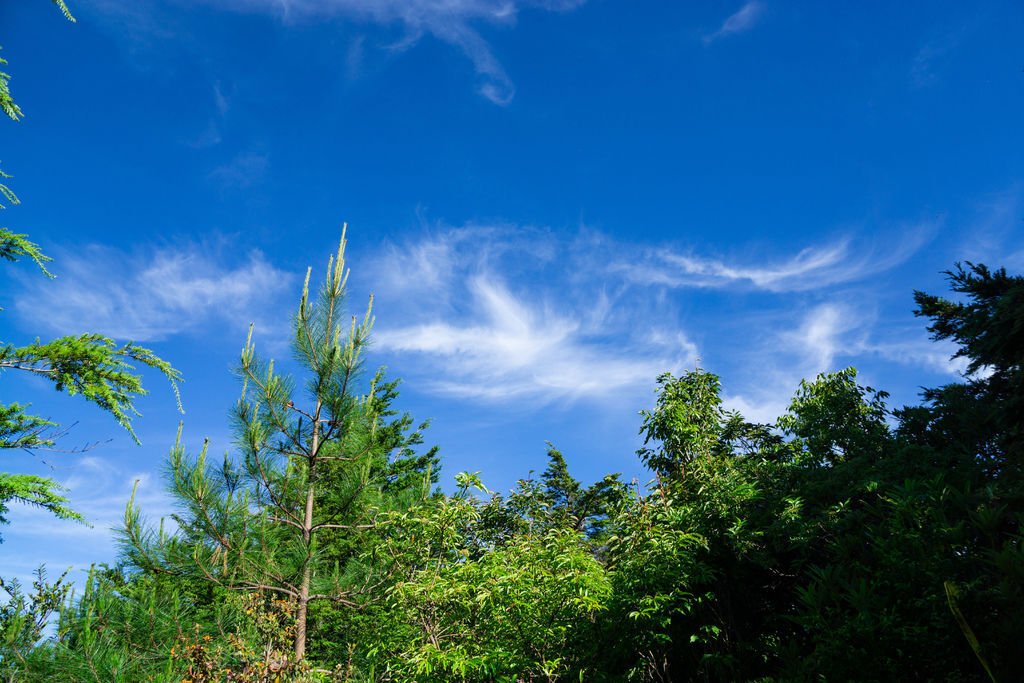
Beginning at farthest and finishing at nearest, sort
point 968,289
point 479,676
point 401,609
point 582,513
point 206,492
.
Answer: point 582,513
point 968,289
point 206,492
point 401,609
point 479,676

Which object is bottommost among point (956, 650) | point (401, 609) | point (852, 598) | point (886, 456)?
point (956, 650)

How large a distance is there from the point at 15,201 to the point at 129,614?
5.53 metres

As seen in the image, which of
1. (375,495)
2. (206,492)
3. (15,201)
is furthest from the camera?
(375,495)

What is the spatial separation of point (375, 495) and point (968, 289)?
11.2 metres

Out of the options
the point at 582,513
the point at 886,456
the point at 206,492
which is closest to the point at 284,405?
the point at 206,492

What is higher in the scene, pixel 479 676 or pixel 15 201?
pixel 15 201

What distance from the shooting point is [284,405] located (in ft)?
30.4

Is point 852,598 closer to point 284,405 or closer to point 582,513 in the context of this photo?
point 284,405

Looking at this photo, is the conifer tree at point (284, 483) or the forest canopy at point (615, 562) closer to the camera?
the forest canopy at point (615, 562)

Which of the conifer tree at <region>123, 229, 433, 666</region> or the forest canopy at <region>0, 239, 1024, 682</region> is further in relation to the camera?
the conifer tree at <region>123, 229, 433, 666</region>

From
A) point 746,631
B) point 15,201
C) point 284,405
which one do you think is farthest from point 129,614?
point 746,631

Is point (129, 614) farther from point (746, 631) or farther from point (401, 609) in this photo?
point (746, 631)

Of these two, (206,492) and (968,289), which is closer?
(206,492)

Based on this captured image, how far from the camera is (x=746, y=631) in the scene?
8.22m
